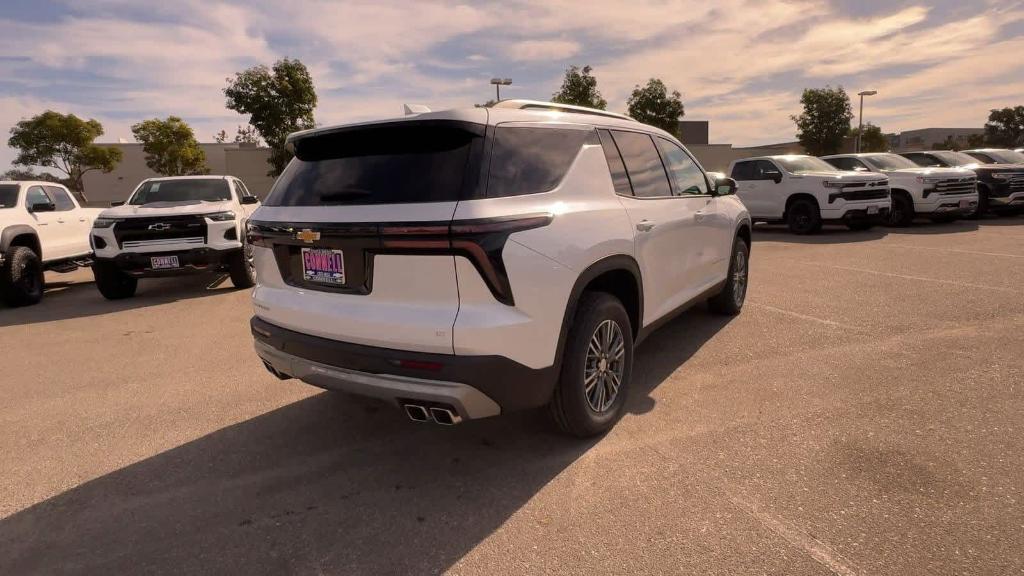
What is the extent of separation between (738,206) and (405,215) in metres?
4.14

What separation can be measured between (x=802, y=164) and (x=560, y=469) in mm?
12783

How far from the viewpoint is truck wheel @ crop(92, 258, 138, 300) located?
7.73 m

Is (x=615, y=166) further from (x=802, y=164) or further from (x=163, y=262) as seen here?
(x=802, y=164)

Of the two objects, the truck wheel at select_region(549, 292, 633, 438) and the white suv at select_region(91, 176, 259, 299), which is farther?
the white suv at select_region(91, 176, 259, 299)

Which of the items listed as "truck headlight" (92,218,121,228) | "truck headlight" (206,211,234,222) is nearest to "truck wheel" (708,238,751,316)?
"truck headlight" (206,211,234,222)

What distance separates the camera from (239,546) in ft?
7.91

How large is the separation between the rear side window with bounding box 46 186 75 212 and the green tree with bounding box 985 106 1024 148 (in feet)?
285

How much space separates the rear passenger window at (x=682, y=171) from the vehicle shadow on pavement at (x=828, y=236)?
319 inches

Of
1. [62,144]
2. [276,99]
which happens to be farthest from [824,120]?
[62,144]

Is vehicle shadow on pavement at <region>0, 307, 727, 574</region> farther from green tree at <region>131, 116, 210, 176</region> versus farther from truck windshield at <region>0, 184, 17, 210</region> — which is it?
green tree at <region>131, 116, 210, 176</region>

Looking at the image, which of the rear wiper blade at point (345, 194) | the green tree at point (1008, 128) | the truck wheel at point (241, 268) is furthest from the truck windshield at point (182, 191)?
the green tree at point (1008, 128)

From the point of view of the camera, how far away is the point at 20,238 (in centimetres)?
808

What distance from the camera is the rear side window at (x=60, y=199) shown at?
9117mm

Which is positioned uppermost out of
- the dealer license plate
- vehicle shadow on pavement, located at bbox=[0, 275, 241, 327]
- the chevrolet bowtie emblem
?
the chevrolet bowtie emblem
